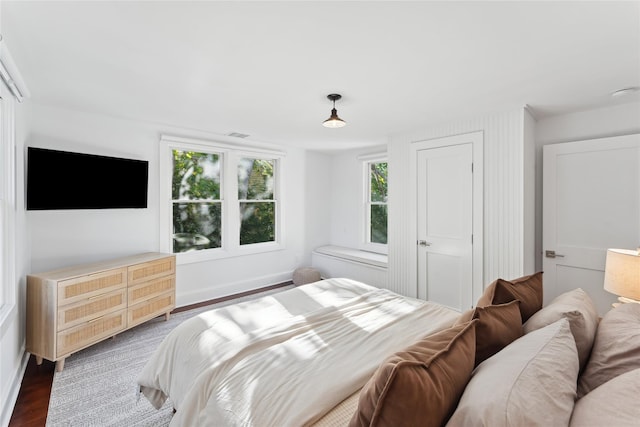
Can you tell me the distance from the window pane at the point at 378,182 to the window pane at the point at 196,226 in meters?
2.57

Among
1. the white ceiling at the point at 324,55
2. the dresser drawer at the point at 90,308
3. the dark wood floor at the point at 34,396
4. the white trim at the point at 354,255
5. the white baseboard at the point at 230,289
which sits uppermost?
the white ceiling at the point at 324,55

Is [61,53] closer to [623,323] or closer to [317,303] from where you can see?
[317,303]

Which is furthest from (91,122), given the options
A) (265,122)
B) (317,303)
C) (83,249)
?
(317,303)

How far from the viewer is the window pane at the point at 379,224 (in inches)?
198

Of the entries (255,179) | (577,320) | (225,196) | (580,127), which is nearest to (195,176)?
(225,196)

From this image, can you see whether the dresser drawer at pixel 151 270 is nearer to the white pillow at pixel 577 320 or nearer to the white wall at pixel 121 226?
the white wall at pixel 121 226

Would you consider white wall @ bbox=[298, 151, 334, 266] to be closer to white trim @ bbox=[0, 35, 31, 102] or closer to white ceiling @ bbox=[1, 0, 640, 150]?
white ceiling @ bbox=[1, 0, 640, 150]

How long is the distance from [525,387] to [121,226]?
3.95m

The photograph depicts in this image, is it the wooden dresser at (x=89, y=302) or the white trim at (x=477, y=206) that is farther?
the white trim at (x=477, y=206)

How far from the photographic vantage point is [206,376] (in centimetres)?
141

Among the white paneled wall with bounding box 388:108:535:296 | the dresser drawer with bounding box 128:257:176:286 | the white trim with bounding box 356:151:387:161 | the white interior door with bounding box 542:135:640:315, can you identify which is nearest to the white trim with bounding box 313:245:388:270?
the white paneled wall with bounding box 388:108:535:296

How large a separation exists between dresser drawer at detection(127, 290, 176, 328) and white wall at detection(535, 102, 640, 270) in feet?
13.8

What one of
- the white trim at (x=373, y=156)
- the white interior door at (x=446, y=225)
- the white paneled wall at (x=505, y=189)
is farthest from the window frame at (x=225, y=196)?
the white paneled wall at (x=505, y=189)

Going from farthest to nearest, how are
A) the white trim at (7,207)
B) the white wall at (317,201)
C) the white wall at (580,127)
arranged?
the white wall at (317,201)
the white wall at (580,127)
the white trim at (7,207)
